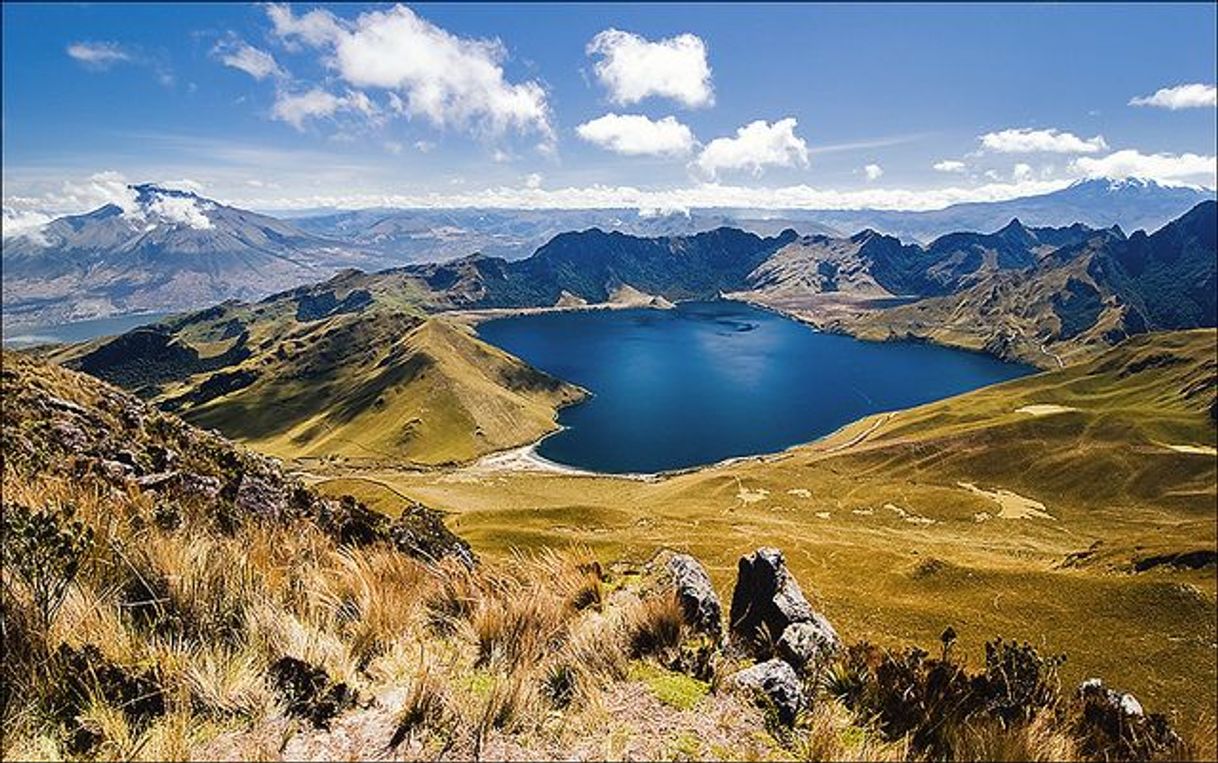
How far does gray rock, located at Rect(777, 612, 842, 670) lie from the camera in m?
9.04

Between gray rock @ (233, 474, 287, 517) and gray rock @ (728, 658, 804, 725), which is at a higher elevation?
gray rock @ (728, 658, 804, 725)

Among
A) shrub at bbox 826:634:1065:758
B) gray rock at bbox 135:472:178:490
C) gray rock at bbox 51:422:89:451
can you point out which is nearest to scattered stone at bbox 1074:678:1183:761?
shrub at bbox 826:634:1065:758

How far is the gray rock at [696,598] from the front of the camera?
403 inches

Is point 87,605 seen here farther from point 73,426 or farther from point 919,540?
point 919,540

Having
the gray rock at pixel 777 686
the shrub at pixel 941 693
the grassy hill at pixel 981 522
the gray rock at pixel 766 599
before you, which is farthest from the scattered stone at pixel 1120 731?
the gray rock at pixel 766 599

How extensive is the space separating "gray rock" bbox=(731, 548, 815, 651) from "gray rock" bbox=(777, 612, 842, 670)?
32.2 inches

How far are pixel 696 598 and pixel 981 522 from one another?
121m

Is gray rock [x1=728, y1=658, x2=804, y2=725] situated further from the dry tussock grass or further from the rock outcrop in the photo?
the rock outcrop

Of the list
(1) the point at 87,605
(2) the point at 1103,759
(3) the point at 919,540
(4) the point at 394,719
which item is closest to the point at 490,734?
(4) the point at 394,719

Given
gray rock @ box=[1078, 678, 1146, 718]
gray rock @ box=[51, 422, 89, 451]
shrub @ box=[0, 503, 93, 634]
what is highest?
shrub @ box=[0, 503, 93, 634]

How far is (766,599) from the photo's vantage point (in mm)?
13758

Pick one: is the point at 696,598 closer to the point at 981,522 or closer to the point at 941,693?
the point at 941,693

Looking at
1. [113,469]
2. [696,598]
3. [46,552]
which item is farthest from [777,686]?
[113,469]

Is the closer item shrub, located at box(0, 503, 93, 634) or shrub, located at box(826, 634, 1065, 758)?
shrub, located at box(0, 503, 93, 634)
